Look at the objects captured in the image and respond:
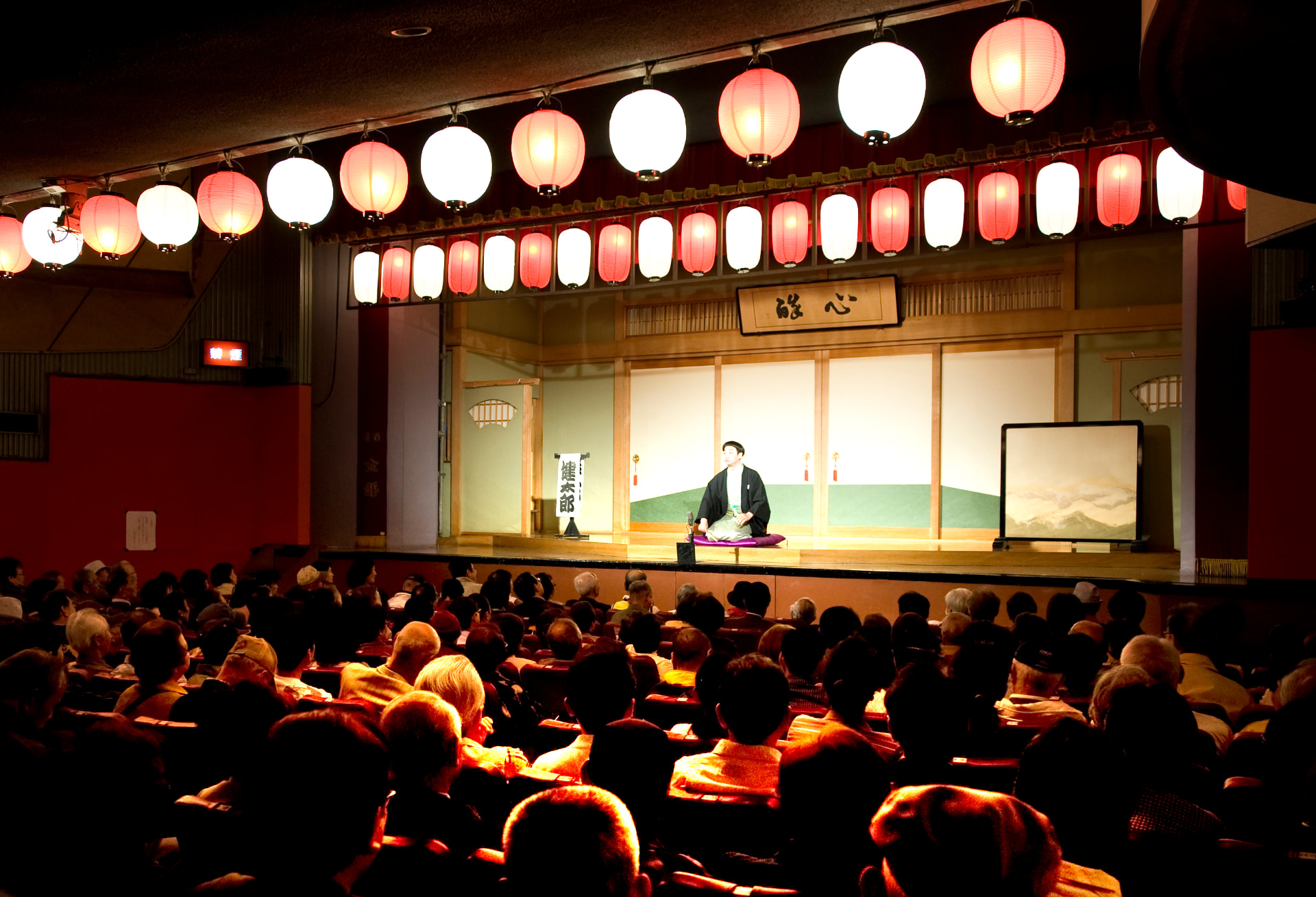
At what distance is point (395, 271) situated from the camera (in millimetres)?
8789

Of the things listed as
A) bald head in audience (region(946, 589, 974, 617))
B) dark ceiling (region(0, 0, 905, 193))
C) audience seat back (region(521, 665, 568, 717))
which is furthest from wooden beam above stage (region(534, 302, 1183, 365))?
audience seat back (region(521, 665, 568, 717))

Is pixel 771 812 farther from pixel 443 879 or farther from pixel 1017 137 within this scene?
pixel 1017 137

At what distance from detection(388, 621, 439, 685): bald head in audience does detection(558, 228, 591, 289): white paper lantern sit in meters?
5.74

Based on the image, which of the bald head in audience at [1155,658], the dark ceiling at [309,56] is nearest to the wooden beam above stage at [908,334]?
the dark ceiling at [309,56]

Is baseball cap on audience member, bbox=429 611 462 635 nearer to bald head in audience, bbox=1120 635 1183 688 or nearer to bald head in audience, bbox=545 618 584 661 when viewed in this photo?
bald head in audience, bbox=545 618 584 661

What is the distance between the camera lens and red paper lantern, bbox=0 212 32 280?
6.14 meters

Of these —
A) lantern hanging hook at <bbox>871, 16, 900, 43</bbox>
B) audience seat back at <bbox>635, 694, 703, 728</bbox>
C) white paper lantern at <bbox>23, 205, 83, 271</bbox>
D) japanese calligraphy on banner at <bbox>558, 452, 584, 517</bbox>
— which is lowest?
audience seat back at <bbox>635, 694, 703, 728</bbox>

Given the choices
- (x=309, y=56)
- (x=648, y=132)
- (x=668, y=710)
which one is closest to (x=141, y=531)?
(x=309, y=56)

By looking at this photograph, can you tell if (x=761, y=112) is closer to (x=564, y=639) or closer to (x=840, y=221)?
(x=564, y=639)

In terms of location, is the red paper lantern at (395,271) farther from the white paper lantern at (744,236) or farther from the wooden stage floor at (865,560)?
the white paper lantern at (744,236)

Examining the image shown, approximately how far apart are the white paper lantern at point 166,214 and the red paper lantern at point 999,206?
5.22m

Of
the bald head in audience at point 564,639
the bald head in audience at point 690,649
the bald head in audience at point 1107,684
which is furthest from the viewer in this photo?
the bald head in audience at point 564,639

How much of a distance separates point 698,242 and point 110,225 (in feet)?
13.7

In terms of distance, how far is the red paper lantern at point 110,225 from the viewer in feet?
18.8
